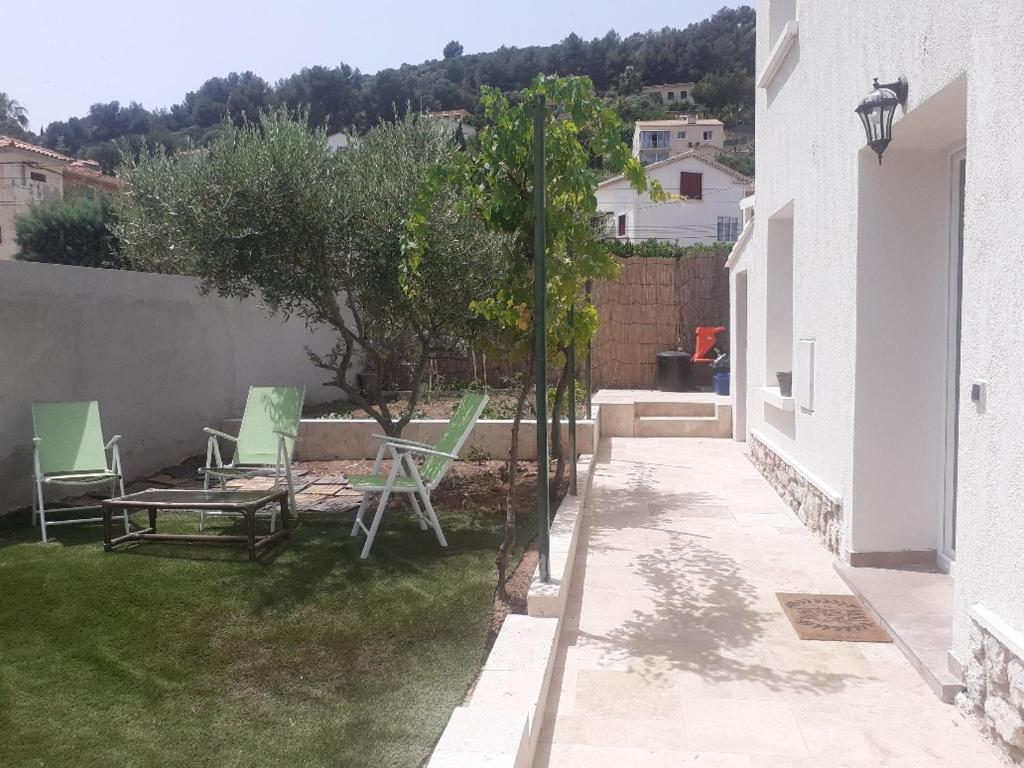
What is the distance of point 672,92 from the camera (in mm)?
72562

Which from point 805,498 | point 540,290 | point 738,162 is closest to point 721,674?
point 540,290

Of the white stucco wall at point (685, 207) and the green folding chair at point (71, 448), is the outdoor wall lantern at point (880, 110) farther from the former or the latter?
the white stucco wall at point (685, 207)

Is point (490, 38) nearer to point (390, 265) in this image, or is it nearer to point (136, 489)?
point (390, 265)

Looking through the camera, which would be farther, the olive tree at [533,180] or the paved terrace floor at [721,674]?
the olive tree at [533,180]

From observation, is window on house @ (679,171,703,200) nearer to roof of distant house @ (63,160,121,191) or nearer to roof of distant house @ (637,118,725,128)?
roof of distant house @ (637,118,725,128)

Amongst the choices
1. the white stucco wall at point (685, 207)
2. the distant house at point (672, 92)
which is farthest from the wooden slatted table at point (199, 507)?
the distant house at point (672, 92)

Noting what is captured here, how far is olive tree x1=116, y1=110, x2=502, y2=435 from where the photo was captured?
5844 mm

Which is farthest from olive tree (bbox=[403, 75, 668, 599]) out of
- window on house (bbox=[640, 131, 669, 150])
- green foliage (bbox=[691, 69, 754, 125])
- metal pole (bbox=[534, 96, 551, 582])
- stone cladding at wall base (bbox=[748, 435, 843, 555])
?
green foliage (bbox=[691, 69, 754, 125])

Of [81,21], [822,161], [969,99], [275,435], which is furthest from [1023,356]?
[81,21]

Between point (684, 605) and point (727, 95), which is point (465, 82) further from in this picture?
point (684, 605)

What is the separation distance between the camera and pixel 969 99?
10.3ft

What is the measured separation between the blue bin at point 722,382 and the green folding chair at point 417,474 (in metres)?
7.15

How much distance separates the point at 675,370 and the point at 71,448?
906cm

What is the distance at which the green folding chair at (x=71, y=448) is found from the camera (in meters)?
5.90
